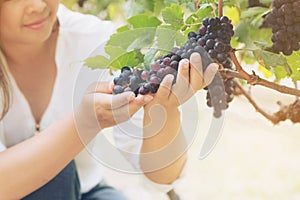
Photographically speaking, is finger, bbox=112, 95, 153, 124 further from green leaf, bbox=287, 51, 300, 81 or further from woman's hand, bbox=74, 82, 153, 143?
green leaf, bbox=287, 51, 300, 81

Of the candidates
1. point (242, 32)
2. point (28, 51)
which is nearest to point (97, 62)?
point (242, 32)

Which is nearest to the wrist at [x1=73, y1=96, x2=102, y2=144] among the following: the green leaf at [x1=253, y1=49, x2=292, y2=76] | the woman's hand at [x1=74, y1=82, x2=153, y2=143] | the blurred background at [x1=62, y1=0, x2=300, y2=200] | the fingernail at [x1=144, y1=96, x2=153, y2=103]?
the woman's hand at [x1=74, y1=82, x2=153, y2=143]

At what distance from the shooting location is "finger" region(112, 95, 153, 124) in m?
0.58

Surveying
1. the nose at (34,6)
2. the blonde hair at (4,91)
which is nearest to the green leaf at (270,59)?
the nose at (34,6)

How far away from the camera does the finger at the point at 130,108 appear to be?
0.58 m

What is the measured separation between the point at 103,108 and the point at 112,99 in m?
0.04

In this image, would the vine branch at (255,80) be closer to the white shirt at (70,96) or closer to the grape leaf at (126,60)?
the grape leaf at (126,60)

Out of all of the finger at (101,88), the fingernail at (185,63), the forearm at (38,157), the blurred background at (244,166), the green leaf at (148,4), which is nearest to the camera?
the fingernail at (185,63)

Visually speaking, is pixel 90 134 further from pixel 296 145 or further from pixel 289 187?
pixel 296 145

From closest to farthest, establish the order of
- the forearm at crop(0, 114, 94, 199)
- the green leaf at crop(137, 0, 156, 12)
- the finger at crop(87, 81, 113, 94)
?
the finger at crop(87, 81, 113, 94) → the forearm at crop(0, 114, 94, 199) → the green leaf at crop(137, 0, 156, 12)

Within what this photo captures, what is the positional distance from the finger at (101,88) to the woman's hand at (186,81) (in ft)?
0.24

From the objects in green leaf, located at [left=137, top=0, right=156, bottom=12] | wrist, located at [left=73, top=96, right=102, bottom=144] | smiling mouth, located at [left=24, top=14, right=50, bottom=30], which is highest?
smiling mouth, located at [left=24, top=14, right=50, bottom=30]

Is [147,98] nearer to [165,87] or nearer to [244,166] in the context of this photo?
[165,87]

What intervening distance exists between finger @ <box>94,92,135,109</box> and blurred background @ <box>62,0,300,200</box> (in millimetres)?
794
